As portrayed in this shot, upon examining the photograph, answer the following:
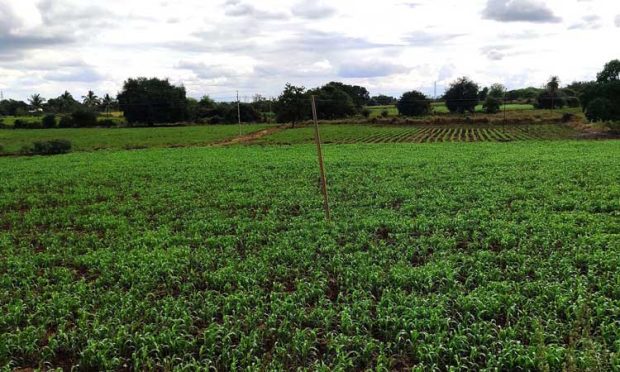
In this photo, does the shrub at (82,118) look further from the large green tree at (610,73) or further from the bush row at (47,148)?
the large green tree at (610,73)

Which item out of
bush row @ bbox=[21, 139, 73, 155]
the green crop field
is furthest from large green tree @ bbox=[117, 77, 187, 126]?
the green crop field

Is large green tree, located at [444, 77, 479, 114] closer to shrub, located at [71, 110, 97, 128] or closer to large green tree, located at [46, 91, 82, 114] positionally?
shrub, located at [71, 110, 97, 128]

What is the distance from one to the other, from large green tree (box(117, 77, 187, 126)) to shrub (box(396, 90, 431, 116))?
46.8m

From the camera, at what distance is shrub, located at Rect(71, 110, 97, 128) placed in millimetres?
92213

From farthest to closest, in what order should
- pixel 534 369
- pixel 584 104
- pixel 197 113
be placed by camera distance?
1. pixel 197 113
2. pixel 584 104
3. pixel 534 369

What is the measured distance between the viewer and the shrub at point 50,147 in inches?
1751

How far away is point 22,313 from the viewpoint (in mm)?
8086

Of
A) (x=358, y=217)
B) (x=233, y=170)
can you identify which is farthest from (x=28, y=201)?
(x=358, y=217)

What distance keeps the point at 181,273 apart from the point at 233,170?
1589cm

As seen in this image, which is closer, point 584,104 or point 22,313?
point 22,313

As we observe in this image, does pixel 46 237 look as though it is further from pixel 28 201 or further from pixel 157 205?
pixel 28 201

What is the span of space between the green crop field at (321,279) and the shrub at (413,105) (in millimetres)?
85921

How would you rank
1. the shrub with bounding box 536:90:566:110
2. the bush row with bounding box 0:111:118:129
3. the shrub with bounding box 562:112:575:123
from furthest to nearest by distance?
the shrub with bounding box 536:90:566:110 → the bush row with bounding box 0:111:118:129 → the shrub with bounding box 562:112:575:123

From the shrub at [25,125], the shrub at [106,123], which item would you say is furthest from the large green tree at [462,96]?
the shrub at [25,125]
